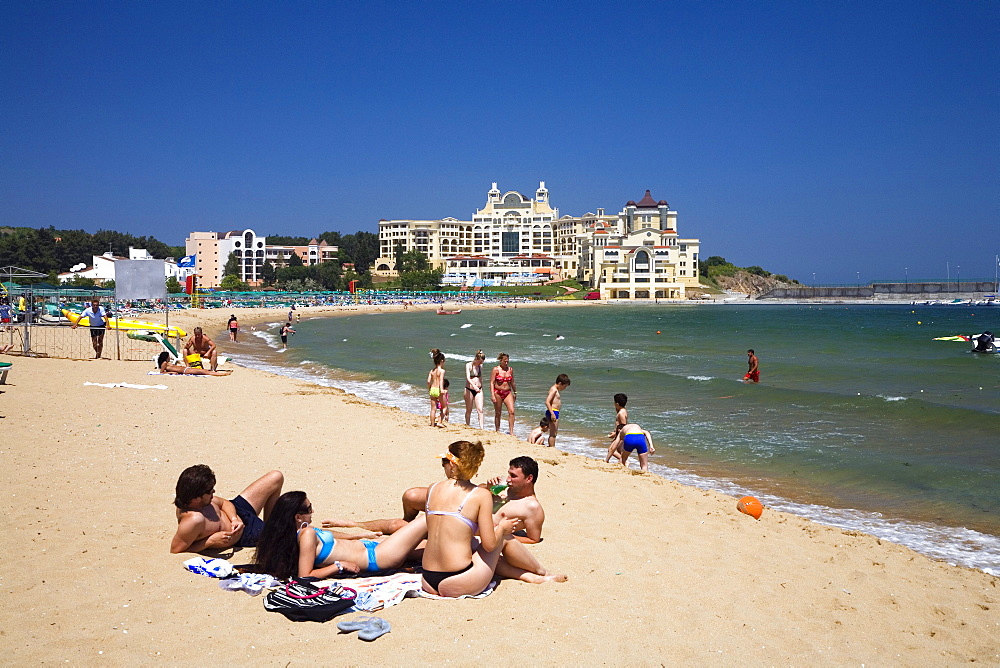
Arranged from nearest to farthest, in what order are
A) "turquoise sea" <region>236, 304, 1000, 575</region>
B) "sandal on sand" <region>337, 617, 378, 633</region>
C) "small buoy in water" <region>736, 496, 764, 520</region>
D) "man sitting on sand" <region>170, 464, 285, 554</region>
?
"sandal on sand" <region>337, 617, 378, 633</region> < "man sitting on sand" <region>170, 464, 285, 554</region> < "small buoy in water" <region>736, 496, 764, 520</region> < "turquoise sea" <region>236, 304, 1000, 575</region>

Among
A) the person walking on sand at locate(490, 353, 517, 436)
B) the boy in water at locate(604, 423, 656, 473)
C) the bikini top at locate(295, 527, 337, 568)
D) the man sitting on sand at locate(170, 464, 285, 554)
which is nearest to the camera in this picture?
the bikini top at locate(295, 527, 337, 568)

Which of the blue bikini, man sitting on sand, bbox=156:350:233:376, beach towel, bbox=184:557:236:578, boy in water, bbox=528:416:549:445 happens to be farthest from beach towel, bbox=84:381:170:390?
the blue bikini

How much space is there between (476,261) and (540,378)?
110 m

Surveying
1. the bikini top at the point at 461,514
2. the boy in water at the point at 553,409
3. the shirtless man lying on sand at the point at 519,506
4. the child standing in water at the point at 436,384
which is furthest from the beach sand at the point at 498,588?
the child standing in water at the point at 436,384

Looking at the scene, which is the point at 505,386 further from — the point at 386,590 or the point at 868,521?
the point at 386,590

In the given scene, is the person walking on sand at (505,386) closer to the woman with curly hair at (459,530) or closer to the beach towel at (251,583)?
the woman with curly hair at (459,530)

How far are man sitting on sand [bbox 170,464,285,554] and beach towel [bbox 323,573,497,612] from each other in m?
1.00

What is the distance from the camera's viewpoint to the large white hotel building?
11819 centimetres

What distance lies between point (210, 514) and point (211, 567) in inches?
22.2

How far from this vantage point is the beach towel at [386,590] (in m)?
4.68

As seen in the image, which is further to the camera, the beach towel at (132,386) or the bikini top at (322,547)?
the beach towel at (132,386)

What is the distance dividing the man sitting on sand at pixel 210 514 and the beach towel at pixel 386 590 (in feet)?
3.27

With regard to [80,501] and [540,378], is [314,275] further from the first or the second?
[80,501]

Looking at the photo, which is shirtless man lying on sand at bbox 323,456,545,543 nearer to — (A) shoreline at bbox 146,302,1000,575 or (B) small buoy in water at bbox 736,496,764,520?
(B) small buoy in water at bbox 736,496,764,520
